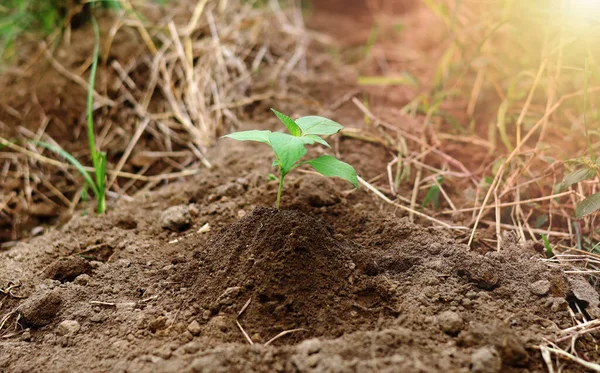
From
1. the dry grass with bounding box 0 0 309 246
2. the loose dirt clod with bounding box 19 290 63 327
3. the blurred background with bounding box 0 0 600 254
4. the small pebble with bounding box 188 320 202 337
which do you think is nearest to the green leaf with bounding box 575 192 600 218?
the blurred background with bounding box 0 0 600 254

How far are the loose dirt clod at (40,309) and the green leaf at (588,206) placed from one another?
1.49m

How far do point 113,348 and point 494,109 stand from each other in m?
1.89

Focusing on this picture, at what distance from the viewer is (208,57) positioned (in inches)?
106

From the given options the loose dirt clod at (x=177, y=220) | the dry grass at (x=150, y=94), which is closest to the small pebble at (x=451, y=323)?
the loose dirt clod at (x=177, y=220)

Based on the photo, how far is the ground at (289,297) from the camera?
112 centimetres

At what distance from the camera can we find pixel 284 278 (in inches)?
50.7

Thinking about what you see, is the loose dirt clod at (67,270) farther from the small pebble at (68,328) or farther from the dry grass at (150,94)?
the dry grass at (150,94)

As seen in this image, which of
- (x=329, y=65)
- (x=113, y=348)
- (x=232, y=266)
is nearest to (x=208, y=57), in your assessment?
(x=329, y=65)

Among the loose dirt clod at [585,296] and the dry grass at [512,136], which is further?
the dry grass at [512,136]

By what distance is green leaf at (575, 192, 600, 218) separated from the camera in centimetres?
148

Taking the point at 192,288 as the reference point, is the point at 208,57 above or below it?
above

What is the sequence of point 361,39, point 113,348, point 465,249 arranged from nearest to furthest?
point 113,348 → point 465,249 → point 361,39

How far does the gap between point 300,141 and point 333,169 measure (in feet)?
0.45

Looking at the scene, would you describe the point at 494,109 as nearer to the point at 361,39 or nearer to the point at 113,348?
the point at 361,39
